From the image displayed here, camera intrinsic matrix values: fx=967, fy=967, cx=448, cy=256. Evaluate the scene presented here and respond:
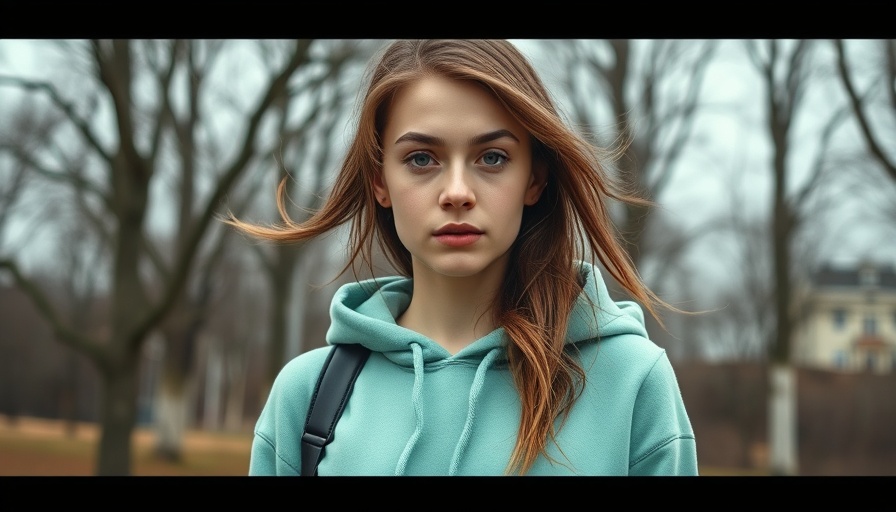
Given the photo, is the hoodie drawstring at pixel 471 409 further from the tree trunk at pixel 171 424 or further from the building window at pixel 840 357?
the building window at pixel 840 357

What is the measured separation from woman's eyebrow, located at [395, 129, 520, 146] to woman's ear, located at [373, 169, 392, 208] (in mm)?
195

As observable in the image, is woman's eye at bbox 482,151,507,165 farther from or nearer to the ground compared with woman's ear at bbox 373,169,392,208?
farther from the ground

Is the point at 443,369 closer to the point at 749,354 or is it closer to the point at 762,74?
the point at 762,74

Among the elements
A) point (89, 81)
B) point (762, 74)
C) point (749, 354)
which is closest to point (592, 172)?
point (89, 81)

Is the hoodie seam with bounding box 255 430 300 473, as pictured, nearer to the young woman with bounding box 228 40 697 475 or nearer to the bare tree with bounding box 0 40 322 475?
the young woman with bounding box 228 40 697 475

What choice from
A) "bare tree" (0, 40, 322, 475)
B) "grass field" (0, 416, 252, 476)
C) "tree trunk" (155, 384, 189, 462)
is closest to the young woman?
"bare tree" (0, 40, 322, 475)

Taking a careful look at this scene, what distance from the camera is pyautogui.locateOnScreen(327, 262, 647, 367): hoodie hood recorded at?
2.19 metres

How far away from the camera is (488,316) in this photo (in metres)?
2.28

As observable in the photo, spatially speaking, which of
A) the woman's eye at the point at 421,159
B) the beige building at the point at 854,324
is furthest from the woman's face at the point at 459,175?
the beige building at the point at 854,324

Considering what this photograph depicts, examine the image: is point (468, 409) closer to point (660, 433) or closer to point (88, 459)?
point (660, 433)

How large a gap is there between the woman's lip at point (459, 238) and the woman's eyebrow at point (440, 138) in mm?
196

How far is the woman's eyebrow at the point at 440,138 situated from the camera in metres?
2.07
